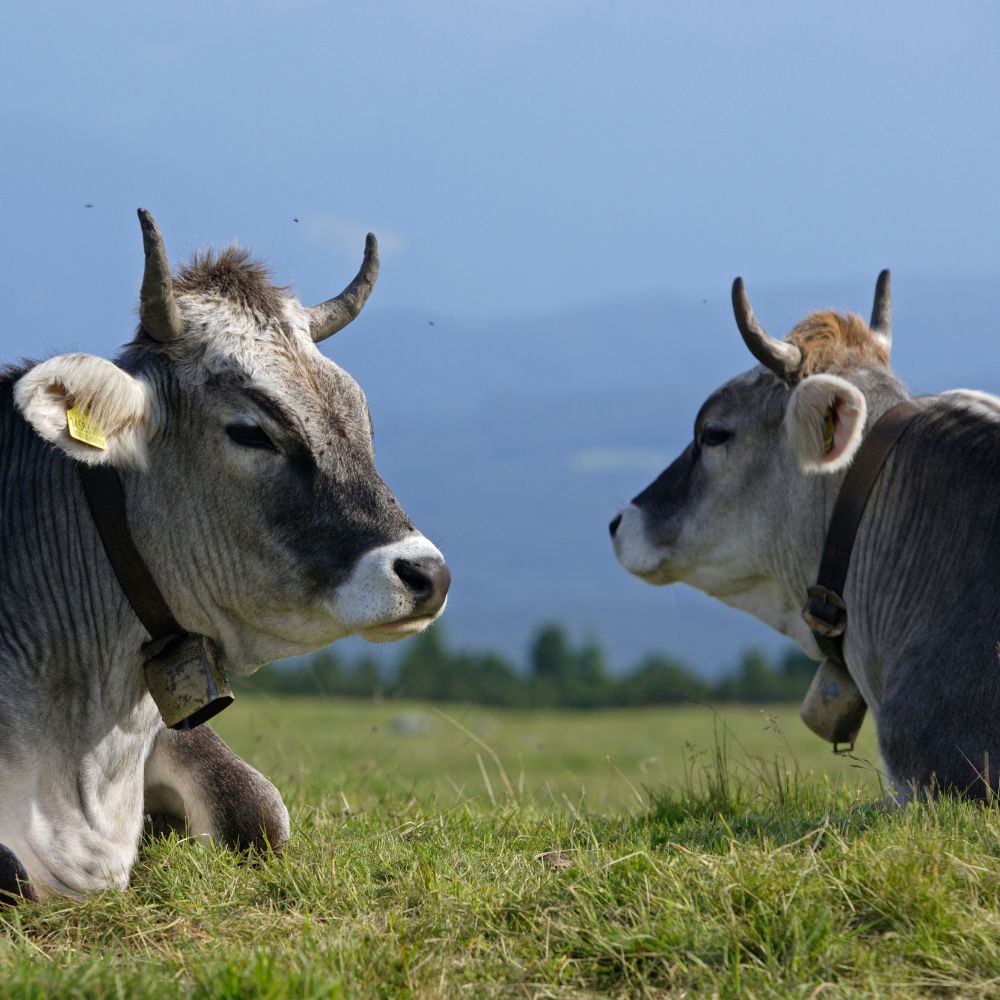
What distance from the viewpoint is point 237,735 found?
66.7 ft

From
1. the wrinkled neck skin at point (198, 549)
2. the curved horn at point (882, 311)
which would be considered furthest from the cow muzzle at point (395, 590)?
the curved horn at point (882, 311)

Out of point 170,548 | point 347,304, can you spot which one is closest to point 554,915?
point 170,548

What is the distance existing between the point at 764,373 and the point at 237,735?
13.9 meters

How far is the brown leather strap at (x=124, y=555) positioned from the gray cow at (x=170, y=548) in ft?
0.15

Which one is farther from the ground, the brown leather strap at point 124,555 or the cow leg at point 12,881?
the brown leather strap at point 124,555

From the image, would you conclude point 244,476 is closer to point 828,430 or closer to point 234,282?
point 234,282

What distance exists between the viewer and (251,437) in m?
5.73

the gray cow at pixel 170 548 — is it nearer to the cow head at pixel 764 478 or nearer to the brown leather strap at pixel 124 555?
the brown leather strap at pixel 124 555

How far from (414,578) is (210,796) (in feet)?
4.61

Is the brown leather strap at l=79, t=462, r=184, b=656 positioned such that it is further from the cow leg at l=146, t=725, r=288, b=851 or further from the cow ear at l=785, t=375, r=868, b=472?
the cow ear at l=785, t=375, r=868, b=472

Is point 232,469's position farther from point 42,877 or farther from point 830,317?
point 830,317

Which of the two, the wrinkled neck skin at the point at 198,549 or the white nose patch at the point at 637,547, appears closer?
the wrinkled neck skin at the point at 198,549

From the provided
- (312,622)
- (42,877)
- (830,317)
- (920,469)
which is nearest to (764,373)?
(830,317)

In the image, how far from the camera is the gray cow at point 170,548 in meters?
5.50
